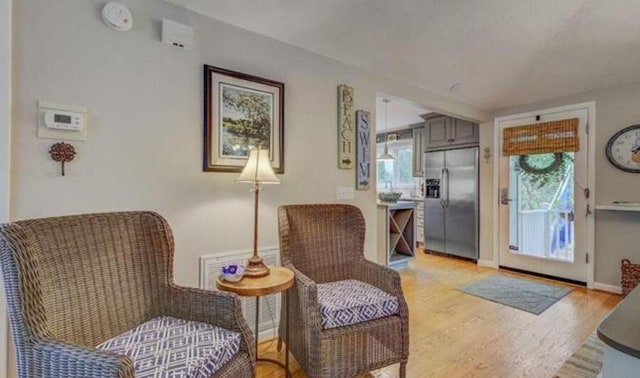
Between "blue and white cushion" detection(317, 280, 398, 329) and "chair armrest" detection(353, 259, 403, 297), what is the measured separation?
0.04m

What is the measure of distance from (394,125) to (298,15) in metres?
4.22

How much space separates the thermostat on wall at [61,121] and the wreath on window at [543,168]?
4.44 meters

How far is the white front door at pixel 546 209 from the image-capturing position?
3592mm

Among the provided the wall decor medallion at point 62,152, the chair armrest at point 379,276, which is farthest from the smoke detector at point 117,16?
the chair armrest at point 379,276

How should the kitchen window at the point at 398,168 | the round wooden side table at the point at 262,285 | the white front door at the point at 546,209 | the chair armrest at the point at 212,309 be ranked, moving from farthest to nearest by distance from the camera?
the kitchen window at the point at 398,168 → the white front door at the point at 546,209 → the round wooden side table at the point at 262,285 → the chair armrest at the point at 212,309

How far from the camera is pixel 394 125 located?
20.2ft

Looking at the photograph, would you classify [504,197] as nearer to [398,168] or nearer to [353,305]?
[398,168]

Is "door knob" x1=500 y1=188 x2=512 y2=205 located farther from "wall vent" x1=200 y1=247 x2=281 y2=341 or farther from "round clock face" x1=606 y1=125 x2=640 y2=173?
"wall vent" x1=200 y1=247 x2=281 y2=341

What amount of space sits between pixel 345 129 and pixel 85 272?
82.4 inches

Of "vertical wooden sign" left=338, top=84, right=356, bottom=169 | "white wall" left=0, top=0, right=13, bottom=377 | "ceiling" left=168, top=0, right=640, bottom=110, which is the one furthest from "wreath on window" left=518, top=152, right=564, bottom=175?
"white wall" left=0, top=0, right=13, bottom=377

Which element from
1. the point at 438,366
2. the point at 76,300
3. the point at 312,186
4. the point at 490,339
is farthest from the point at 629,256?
the point at 76,300

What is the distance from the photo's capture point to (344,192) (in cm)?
285

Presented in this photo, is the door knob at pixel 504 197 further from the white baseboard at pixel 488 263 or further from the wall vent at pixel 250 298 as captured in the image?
the wall vent at pixel 250 298

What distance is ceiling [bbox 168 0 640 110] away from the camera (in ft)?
7.43
